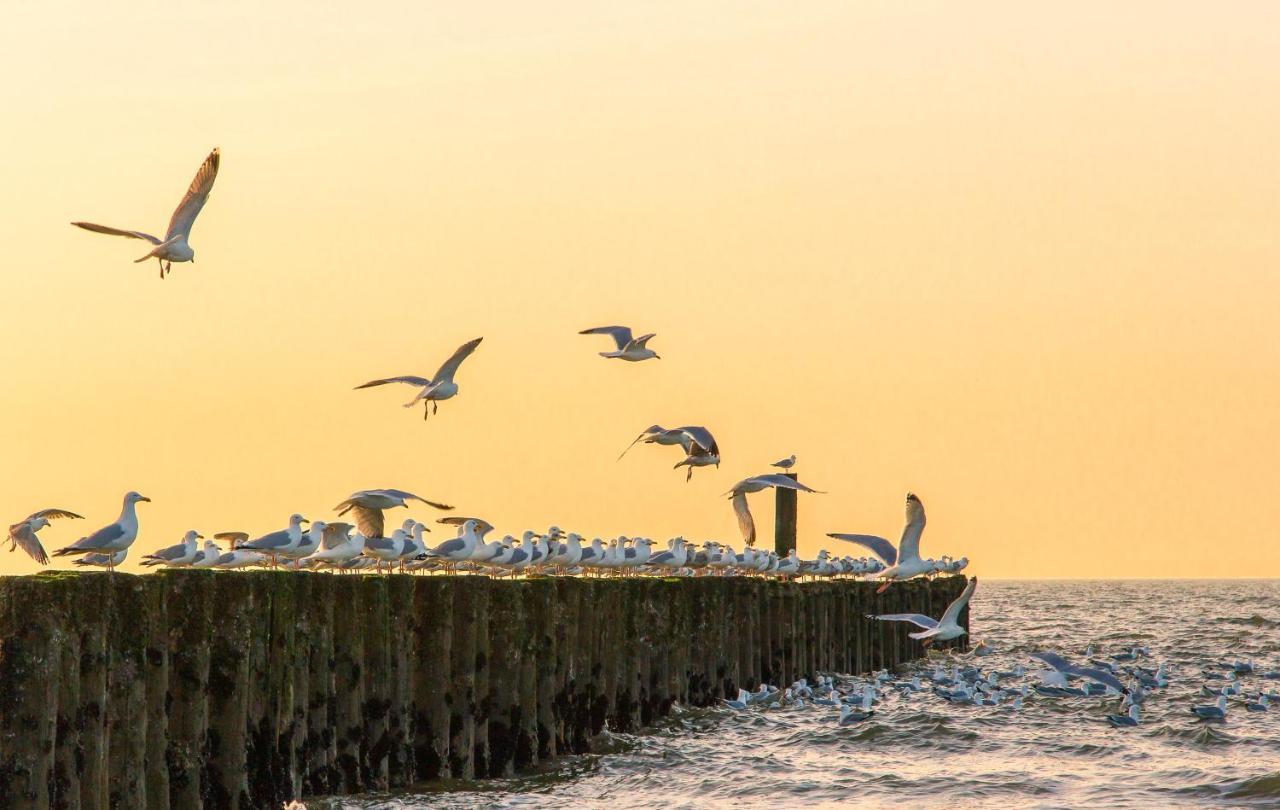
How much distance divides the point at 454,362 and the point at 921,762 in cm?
764

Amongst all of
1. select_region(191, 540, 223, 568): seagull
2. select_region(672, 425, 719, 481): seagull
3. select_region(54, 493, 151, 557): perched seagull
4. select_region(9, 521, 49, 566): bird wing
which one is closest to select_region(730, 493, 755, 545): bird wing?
select_region(672, 425, 719, 481): seagull

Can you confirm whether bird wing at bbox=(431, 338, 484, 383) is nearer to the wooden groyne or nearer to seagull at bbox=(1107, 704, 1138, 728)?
the wooden groyne

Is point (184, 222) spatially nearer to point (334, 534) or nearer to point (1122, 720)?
point (334, 534)

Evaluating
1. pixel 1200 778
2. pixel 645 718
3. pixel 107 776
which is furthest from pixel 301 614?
pixel 1200 778

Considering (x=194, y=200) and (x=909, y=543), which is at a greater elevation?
(x=194, y=200)

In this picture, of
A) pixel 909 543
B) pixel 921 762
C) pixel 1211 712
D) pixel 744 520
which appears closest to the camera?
pixel 921 762

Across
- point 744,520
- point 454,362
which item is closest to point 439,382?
point 454,362

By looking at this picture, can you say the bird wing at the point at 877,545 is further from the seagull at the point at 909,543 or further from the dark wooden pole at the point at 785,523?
the dark wooden pole at the point at 785,523

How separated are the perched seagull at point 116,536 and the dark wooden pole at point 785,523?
2177 cm

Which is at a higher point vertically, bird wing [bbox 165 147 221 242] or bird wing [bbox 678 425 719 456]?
bird wing [bbox 165 147 221 242]

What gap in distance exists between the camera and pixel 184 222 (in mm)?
18266

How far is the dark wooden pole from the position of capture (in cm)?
3972

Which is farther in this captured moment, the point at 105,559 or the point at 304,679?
the point at 105,559

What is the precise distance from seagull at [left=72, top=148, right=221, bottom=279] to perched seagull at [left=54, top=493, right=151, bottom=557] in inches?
101
